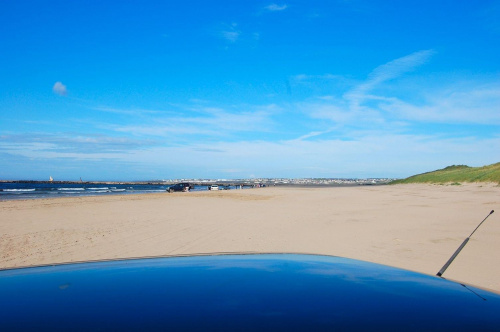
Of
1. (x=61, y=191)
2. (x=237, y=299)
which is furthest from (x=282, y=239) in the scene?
(x=61, y=191)

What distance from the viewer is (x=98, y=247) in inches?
355

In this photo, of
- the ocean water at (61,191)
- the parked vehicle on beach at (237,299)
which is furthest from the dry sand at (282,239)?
the ocean water at (61,191)

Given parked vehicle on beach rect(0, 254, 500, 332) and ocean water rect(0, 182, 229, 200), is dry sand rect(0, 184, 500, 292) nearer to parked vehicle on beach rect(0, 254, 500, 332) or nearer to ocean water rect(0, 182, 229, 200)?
parked vehicle on beach rect(0, 254, 500, 332)

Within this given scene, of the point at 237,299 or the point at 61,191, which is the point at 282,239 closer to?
the point at 237,299

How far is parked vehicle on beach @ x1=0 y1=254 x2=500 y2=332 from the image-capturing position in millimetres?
1502

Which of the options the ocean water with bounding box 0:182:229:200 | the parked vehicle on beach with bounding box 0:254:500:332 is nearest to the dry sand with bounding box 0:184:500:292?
the parked vehicle on beach with bounding box 0:254:500:332

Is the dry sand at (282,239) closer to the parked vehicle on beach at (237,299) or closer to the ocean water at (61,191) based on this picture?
the parked vehicle on beach at (237,299)

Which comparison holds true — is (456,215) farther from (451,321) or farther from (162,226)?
(451,321)

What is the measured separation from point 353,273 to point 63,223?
13.9 meters

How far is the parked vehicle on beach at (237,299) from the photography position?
59.1 inches

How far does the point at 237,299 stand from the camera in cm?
181

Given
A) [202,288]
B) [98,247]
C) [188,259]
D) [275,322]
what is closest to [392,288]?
[275,322]

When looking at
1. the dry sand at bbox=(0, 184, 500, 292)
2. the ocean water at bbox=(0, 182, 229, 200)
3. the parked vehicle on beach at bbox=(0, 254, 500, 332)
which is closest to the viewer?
the parked vehicle on beach at bbox=(0, 254, 500, 332)

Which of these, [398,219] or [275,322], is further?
[398,219]
